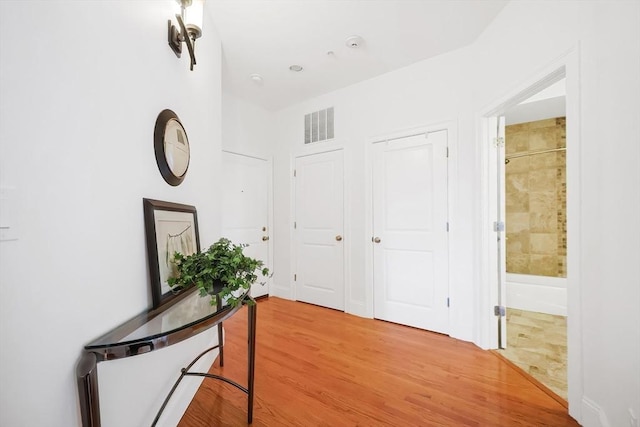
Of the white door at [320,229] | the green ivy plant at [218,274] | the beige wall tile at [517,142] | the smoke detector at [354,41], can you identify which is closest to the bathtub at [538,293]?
the beige wall tile at [517,142]

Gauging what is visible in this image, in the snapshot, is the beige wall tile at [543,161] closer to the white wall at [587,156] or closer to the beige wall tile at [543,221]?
the beige wall tile at [543,221]

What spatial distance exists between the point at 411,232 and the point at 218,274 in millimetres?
2219

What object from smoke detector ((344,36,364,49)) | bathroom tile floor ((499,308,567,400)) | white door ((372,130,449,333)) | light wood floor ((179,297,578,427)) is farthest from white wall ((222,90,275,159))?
bathroom tile floor ((499,308,567,400))

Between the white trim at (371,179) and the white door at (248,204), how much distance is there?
Answer: 4.77ft

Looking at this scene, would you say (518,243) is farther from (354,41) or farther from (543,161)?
(354,41)

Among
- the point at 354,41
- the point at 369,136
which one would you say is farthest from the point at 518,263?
the point at 354,41

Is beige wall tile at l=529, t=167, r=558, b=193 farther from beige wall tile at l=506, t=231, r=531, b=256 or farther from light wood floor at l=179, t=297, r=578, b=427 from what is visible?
light wood floor at l=179, t=297, r=578, b=427

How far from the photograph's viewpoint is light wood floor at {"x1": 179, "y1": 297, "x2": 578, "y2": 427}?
1.56 m

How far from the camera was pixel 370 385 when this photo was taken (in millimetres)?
1879

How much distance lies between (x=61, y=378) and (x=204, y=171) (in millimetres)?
1480

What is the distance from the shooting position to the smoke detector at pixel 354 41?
97.4 inches

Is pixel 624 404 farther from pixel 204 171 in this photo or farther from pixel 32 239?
pixel 204 171

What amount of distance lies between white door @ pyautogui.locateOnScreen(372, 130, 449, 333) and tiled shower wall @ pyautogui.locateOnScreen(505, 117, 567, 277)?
1.85m

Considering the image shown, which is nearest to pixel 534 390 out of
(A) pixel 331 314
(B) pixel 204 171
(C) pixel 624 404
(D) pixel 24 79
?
(C) pixel 624 404
